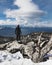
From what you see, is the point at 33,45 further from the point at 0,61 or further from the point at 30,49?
the point at 0,61

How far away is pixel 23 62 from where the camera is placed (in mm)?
5262

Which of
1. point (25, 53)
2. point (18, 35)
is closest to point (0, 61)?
point (25, 53)

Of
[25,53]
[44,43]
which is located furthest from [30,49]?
[44,43]

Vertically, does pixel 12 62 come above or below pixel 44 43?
above

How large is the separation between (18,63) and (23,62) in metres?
0.20

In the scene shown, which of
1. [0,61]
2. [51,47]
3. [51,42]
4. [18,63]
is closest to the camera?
[18,63]

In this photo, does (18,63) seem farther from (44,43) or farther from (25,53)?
(44,43)

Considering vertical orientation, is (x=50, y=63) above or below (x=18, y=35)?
above

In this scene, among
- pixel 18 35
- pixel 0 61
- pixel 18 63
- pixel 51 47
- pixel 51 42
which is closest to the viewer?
pixel 18 63

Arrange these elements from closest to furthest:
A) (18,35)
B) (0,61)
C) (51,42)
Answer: (0,61), (51,42), (18,35)

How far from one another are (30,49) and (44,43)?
135 centimetres

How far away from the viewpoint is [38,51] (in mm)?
11875

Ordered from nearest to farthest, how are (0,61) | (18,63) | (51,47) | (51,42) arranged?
1. (18,63)
2. (0,61)
3. (51,47)
4. (51,42)

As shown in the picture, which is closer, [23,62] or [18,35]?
[23,62]
